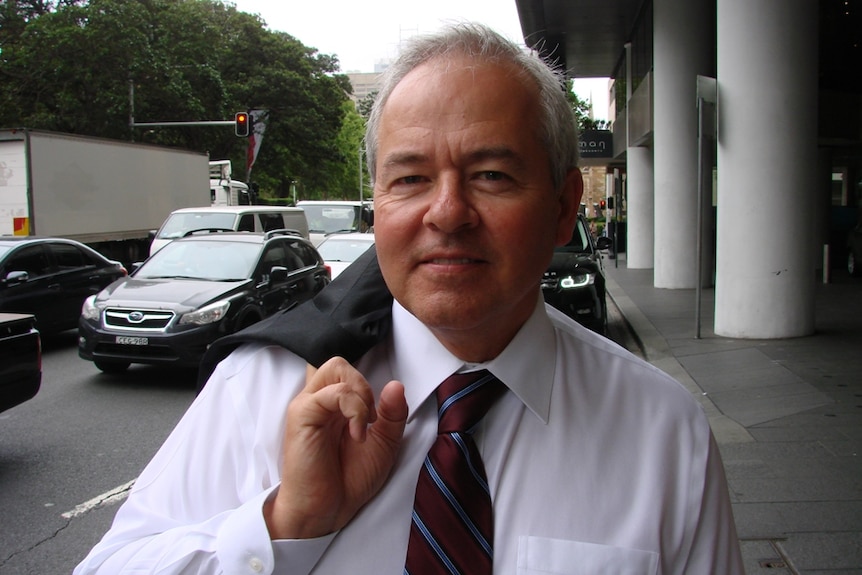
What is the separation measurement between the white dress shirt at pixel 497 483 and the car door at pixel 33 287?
33.5 ft

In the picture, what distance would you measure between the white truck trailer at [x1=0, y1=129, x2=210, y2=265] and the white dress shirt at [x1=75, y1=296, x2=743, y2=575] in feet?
57.2

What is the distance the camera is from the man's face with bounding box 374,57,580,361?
144cm

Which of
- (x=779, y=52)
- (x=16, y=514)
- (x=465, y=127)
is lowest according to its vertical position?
(x=16, y=514)

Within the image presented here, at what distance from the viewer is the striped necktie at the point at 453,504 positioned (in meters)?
1.37

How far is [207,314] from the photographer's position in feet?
29.1

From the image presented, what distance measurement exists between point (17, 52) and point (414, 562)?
95.7 feet

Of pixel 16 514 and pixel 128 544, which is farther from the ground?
pixel 128 544

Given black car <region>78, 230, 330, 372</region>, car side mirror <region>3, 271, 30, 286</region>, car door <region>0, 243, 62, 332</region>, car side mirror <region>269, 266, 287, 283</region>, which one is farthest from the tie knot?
car side mirror <region>3, 271, 30, 286</region>

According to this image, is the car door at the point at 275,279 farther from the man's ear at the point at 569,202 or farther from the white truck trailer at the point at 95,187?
the man's ear at the point at 569,202

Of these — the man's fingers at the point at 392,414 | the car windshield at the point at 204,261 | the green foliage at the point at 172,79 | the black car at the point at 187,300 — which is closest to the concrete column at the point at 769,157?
the black car at the point at 187,300

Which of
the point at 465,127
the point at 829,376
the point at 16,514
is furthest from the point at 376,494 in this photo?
the point at 829,376

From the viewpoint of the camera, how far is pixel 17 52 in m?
26.0

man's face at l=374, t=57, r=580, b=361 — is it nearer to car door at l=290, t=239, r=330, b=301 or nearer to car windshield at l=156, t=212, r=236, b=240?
car door at l=290, t=239, r=330, b=301

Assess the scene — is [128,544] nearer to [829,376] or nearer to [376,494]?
[376,494]
